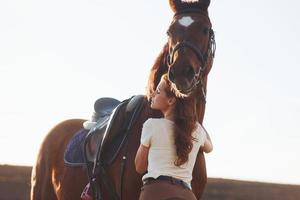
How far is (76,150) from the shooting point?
792cm

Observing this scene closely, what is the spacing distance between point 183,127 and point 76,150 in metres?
3.38

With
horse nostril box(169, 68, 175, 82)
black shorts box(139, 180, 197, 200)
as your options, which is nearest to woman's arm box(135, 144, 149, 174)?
black shorts box(139, 180, 197, 200)

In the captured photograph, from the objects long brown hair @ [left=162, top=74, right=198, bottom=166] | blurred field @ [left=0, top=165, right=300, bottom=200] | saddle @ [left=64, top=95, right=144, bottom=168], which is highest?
long brown hair @ [left=162, top=74, right=198, bottom=166]

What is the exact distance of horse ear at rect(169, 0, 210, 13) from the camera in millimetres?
6660

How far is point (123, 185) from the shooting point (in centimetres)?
629

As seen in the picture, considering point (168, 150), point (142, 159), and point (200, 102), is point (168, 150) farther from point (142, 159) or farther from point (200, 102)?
point (200, 102)

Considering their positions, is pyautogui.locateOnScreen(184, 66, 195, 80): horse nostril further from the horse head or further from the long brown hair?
the long brown hair

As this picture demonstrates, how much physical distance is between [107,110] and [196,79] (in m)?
2.75

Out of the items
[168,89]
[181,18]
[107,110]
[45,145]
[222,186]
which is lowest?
[222,186]

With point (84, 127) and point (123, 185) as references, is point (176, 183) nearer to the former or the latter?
point (123, 185)

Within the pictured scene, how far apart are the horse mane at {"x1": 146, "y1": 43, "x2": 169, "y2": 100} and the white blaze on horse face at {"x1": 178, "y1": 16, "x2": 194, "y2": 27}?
31 centimetres

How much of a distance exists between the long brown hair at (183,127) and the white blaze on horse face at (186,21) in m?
1.56

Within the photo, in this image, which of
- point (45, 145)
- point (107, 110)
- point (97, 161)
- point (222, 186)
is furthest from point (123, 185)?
point (222, 186)

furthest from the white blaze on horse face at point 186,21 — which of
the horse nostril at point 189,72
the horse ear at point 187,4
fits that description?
the horse nostril at point 189,72
